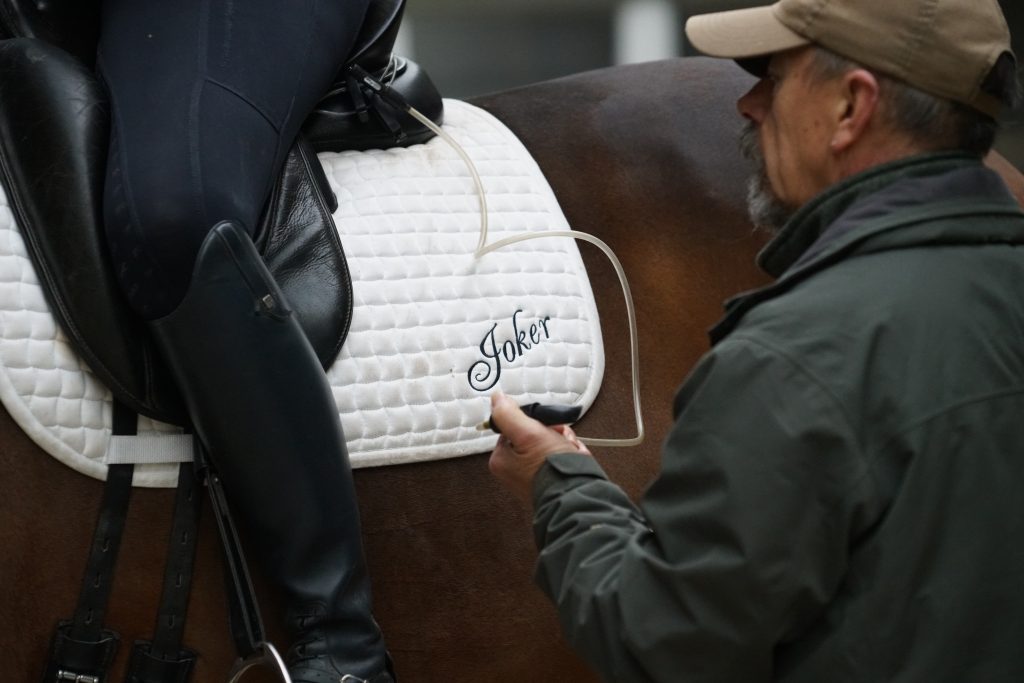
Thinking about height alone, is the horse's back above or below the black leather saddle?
below

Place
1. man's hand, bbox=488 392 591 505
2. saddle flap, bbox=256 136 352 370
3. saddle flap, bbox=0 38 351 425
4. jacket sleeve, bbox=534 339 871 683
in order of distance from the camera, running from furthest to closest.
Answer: saddle flap, bbox=256 136 352 370
saddle flap, bbox=0 38 351 425
man's hand, bbox=488 392 591 505
jacket sleeve, bbox=534 339 871 683

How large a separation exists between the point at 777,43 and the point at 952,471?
38cm

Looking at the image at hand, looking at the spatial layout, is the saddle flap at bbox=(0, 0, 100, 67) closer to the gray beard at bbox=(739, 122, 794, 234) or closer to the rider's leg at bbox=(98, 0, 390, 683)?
the rider's leg at bbox=(98, 0, 390, 683)

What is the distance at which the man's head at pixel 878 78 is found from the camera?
937mm

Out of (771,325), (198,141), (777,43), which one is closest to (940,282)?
(771,325)

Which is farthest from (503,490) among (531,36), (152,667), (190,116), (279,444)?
(531,36)

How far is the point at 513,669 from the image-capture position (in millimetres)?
1452

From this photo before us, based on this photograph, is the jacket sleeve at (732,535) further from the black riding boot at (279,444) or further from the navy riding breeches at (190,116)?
the navy riding breeches at (190,116)

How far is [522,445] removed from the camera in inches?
43.0

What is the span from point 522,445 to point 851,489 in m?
0.34

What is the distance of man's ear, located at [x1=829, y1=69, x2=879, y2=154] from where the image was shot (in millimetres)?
948

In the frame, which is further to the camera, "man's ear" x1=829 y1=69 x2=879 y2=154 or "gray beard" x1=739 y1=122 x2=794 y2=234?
"gray beard" x1=739 y1=122 x2=794 y2=234

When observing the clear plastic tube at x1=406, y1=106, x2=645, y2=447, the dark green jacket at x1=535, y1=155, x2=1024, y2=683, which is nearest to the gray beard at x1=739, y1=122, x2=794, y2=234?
the dark green jacket at x1=535, y1=155, x2=1024, y2=683

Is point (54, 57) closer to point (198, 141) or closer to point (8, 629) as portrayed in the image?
point (198, 141)
